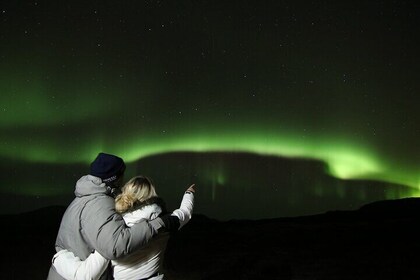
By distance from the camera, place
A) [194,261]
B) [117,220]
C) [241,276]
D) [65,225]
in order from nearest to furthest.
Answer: [117,220] → [65,225] → [241,276] → [194,261]

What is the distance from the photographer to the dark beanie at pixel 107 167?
216 centimetres

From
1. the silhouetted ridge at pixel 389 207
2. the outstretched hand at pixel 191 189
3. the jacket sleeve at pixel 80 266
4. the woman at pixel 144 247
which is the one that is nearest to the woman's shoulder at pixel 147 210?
the woman at pixel 144 247

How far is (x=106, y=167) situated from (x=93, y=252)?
0.42m

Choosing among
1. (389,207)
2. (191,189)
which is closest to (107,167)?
(191,189)

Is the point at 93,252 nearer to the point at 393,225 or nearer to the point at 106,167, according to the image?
the point at 106,167

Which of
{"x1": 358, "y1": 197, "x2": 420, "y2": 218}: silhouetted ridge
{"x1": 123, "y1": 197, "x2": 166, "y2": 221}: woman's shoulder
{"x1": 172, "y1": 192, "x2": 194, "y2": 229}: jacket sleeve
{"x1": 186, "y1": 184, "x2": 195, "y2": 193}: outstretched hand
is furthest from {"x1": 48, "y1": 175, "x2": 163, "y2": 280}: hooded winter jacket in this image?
{"x1": 358, "y1": 197, "x2": 420, "y2": 218}: silhouetted ridge

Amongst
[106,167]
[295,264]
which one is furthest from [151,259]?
[295,264]

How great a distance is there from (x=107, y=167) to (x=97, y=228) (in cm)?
33

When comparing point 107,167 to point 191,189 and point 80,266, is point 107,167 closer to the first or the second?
point 80,266

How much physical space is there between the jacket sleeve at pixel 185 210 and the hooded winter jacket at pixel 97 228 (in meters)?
0.22

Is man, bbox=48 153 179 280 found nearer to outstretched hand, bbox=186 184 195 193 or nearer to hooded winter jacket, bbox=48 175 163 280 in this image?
hooded winter jacket, bbox=48 175 163 280

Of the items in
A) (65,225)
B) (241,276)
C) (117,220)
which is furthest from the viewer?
(241,276)

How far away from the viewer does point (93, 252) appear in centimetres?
209

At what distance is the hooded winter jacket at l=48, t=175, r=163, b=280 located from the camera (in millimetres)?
1948
